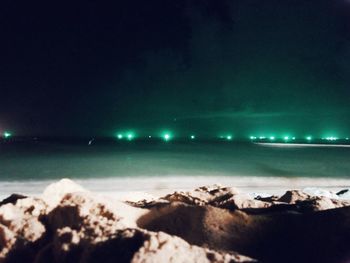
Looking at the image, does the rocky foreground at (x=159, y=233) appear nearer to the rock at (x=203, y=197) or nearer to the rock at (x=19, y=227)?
the rock at (x=19, y=227)

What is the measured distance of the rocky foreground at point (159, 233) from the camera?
6.39 feet

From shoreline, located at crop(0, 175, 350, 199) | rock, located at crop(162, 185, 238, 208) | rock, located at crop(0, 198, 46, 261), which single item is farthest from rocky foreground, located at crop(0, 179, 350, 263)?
shoreline, located at crop(0, 175, 350, 199)

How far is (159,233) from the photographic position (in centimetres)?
206

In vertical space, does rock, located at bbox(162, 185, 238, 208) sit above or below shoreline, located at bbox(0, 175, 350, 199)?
below

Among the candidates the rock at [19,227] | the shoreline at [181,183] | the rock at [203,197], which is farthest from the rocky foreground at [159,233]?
the shoreline at [181,183]

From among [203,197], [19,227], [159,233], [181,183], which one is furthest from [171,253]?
[181,183]

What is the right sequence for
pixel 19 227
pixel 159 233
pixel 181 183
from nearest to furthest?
pixel 159 233
pixel 19 227
pixel 181 183

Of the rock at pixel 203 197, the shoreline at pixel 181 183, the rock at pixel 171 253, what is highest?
the shoreline at pixel 181 183

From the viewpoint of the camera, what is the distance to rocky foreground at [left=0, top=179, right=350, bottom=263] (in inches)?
76.6

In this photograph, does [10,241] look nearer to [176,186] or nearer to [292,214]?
[292,214]

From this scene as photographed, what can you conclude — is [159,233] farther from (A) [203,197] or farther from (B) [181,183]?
(B) [181,183]

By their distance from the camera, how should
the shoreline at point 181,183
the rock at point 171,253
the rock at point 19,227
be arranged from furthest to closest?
the shoreline at point 181,183 → the rock at point 19,227 → the rock at point 171,253

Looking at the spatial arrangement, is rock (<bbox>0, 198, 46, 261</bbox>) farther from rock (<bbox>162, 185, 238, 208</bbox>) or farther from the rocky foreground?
rock (<bbox>162, 185, 238, 208</bbox>)

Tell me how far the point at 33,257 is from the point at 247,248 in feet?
5.17
